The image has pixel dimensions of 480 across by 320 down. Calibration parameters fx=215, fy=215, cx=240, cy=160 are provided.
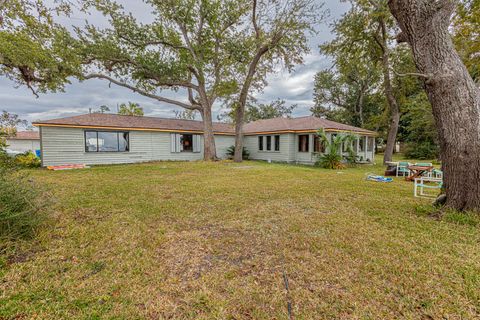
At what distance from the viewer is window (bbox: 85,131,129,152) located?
43.1ft

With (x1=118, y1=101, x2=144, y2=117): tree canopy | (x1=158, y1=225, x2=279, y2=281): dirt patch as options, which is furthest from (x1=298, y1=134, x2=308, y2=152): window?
(x1=118, y1=101, x2=144, y2=117): tree canopy

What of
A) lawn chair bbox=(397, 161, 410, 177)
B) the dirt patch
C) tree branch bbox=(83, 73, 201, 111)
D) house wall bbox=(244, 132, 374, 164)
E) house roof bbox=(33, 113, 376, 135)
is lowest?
the dirt patch

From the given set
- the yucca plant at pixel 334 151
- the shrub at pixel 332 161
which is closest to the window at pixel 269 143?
the yucca plant at pixel 334 151

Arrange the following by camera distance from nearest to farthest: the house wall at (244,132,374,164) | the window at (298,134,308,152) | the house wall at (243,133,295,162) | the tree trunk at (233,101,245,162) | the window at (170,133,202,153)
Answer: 1. the house wall at (244,132,374,164)
2. the tree trunk at (233,101,245,162)
3. the house wall at (243,133,295,162)
4. the window at (298,134,308,152)
5. the window at (170,133,202,153)

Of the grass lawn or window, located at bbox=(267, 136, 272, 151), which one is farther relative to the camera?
window, located at bbox=(267, 136, 272, 151)

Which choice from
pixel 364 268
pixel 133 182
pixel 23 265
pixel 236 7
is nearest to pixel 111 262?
pixel 23 265

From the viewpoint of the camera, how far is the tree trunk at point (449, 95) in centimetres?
370

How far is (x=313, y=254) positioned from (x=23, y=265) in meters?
3.46

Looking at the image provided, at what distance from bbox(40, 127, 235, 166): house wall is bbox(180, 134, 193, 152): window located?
336 mm

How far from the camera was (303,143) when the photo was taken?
15766 mm

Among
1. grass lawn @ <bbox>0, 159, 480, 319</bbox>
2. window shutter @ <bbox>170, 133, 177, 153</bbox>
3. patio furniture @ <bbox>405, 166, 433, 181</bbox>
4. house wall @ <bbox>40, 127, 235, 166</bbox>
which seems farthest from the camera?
window shutter @ <bbox>170, 133, 177, 153</bbox>

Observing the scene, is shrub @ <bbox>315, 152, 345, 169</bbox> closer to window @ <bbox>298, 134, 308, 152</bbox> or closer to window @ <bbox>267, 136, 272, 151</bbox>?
window @ <bbox>298, 134, 308, 152</bbox>

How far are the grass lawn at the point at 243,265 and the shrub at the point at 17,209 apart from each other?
22 cm

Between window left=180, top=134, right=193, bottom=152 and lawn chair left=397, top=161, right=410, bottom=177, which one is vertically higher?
window left=180, top=134, right=193, bottom=152
